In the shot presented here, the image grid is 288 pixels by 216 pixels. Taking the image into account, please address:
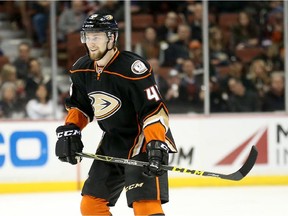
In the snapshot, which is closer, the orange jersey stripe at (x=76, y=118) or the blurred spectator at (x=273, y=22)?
the orange jersey stripe at (x=76, y=118)

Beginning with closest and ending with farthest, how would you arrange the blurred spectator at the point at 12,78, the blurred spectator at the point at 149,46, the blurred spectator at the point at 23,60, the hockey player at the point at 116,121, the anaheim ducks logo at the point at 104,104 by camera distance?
the hockey player at the point at 116,121 → the anaheim ducks logo at the point at 104,104 → the blurred spectator at the point at 12,78 → the blurred spectator at the point at 23,60 → the blurred spectator at the point at 149,46

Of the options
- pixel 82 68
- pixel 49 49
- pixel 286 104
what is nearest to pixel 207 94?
pixel 286 104

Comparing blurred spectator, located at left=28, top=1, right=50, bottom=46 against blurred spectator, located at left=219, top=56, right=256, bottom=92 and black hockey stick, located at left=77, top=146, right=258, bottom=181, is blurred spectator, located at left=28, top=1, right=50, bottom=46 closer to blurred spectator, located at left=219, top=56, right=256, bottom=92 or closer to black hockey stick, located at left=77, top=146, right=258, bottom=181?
blurred spectator, located at left=219, top=56, right=256, bottom=92

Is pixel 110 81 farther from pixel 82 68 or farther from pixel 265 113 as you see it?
pixel 265 113

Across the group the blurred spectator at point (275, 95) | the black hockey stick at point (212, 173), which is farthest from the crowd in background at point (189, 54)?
the black hockey stick at point (212, 173)

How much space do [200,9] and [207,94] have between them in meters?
0.82

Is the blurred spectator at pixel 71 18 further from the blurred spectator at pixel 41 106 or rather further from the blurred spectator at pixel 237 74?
the blurred spectator at pixel 237 74

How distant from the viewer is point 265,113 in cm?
723

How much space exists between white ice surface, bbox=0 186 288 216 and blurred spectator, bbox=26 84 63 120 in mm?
761

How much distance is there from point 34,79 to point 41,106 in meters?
0.26

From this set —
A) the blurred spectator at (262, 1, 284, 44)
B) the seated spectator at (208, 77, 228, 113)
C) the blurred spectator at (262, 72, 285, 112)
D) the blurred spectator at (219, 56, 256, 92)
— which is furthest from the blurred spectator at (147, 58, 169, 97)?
the blurred spectator at (262, 1, 284, 44)

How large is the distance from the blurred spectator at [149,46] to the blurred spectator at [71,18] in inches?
24.4

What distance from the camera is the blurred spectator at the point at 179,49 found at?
751cm

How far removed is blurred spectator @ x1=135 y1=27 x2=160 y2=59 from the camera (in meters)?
7.42
